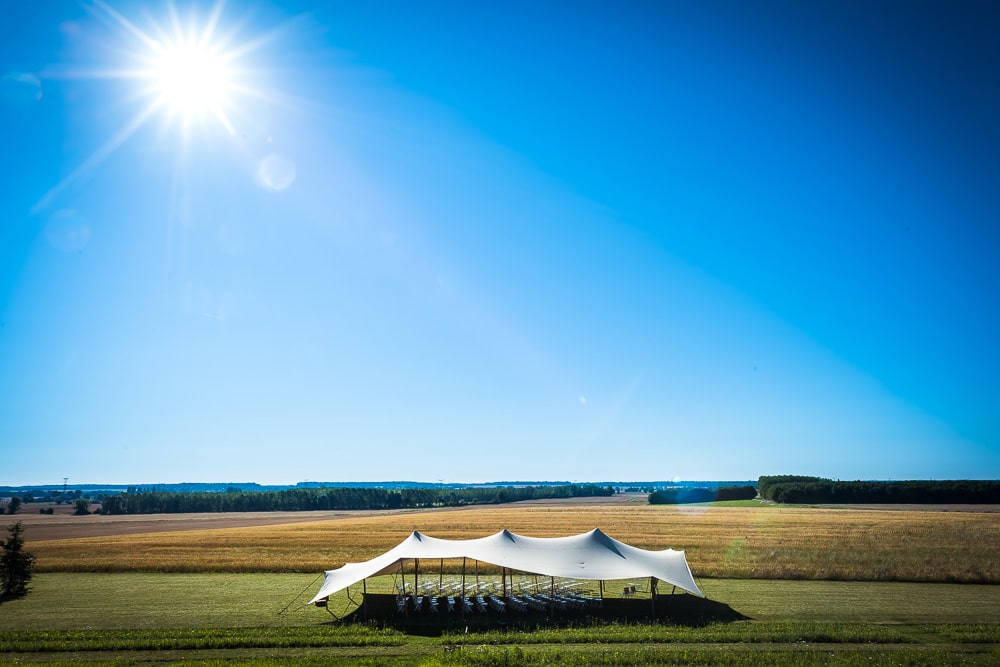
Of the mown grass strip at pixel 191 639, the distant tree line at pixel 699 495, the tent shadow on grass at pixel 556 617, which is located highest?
the mown grass strip at pixel 191 639

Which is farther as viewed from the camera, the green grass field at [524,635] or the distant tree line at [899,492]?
the distant tree line at [899,492]

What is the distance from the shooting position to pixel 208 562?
3581 centimetres

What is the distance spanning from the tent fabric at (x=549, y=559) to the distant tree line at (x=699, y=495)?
10075 cm

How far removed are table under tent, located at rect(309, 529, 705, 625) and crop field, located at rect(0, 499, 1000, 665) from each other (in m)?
1.76

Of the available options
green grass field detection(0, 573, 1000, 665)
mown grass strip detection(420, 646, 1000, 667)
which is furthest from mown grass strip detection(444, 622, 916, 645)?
mown grass strip detection(420, 646, 1000, 667)

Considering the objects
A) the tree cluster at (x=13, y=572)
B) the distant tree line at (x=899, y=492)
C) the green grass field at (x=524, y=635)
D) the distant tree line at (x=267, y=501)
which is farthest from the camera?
the distant tree line at (x=267, y=501)

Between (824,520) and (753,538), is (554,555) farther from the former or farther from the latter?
(824,520)

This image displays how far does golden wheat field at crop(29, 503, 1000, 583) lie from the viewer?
101ft

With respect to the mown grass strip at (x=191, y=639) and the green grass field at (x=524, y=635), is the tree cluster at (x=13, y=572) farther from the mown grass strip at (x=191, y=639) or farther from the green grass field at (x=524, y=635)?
the mown grass strip at (x=191, y=639)

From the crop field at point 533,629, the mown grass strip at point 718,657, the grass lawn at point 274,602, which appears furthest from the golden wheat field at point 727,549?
the mown grass strip at point 718,657

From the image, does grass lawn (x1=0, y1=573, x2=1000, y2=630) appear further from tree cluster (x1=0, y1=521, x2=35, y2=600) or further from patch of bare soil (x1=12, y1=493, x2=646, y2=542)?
patch of bare soil (x1=12, y1=493, x2=646, y2=542)

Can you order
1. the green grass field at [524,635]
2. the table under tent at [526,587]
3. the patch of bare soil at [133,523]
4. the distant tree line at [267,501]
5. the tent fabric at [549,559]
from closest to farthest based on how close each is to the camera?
the green grass field at [524,635], the table under tent at [526,587], the tent fabric at [549,559], the patch of bare soil at [133,523], the distant tree line at [267,501]

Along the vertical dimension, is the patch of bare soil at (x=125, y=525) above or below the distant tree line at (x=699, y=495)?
above

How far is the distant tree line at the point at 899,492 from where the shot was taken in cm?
9919
